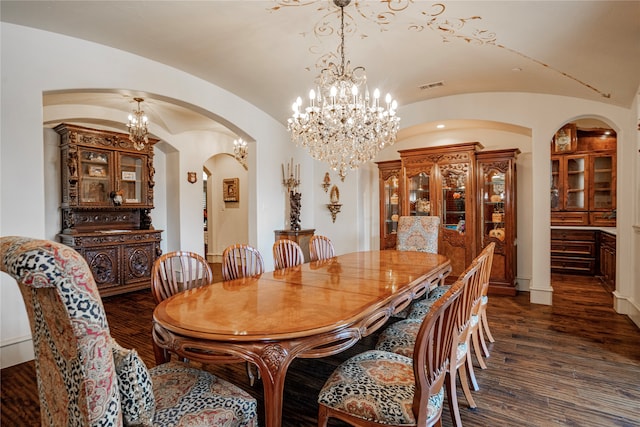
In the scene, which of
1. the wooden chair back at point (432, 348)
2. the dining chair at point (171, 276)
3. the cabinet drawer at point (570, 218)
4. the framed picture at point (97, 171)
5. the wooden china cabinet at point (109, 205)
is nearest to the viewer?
the wooden chair back at point (432, 348)

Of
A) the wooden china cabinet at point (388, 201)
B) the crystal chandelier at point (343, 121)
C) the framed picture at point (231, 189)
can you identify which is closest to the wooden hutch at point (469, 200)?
the wooden china cabinet at point (388, 201)

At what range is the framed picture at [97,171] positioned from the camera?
4.71 metres

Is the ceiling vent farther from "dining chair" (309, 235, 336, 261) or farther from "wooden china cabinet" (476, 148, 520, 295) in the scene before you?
"dining chair" (309, 235, 336, 261)

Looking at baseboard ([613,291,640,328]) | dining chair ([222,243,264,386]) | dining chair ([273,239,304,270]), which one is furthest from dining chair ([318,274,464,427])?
baseboard ([613,291,640,328])

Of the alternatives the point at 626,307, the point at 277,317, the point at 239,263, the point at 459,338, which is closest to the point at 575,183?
the point at 626,307

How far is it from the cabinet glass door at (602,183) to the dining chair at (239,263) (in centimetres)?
630

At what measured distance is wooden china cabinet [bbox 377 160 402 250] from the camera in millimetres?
5287

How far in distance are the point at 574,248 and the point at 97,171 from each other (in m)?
7.90

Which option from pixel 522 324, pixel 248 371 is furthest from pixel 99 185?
pixel 522 324

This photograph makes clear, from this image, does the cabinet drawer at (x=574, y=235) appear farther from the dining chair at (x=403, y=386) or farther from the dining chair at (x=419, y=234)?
the dining chair at (x=403, y=386)

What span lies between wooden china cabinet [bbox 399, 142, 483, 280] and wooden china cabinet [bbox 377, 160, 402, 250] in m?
0.23

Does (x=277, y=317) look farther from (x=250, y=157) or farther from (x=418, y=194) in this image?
(x=418, y=194)

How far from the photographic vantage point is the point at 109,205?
4793 millimetres

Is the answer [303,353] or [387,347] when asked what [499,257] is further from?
[303,353]
